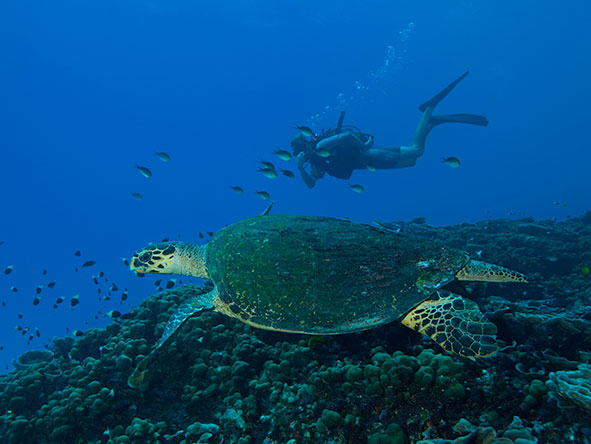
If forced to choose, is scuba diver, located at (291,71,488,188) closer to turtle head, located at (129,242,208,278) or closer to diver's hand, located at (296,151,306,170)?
diver's hand, located at (296,151,306,170)

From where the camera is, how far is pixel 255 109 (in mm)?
122812

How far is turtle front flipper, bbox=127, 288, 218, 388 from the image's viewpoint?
3.23m

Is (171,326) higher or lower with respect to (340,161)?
lower

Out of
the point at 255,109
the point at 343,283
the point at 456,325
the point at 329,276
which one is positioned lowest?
the point at 456,325

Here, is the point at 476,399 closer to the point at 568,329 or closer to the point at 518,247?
the point at 568,329

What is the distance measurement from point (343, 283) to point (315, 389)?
107 cm

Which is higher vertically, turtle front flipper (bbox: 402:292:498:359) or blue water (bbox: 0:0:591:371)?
blue water (bbox: 0:0:591:371)

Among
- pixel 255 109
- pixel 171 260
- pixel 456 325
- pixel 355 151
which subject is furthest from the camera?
pixel 255 109

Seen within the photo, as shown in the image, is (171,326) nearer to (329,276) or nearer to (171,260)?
(171,260)

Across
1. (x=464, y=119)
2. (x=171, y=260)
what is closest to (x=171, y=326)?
(x=171, y=260)

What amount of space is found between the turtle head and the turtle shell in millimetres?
928

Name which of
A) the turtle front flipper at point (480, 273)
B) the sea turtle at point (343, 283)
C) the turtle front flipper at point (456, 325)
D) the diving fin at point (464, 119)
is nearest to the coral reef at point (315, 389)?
the turtle front flipper at point (456, 325)

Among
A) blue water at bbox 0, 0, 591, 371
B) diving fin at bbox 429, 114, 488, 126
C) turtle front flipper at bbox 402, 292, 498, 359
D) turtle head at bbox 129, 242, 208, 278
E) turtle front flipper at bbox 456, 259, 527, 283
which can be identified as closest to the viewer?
turtle front flipper at bbox 402, 292, 498, 359

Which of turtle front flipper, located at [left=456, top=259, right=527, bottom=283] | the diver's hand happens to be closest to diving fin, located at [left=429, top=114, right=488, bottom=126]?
the diver's hand
